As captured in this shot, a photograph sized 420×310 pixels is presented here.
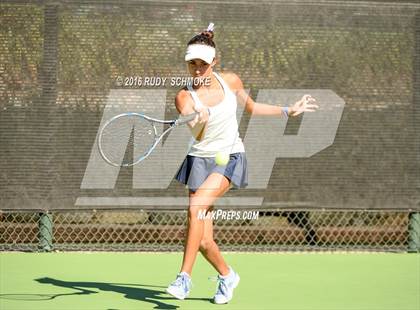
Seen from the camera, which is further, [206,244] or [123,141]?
[123,141]

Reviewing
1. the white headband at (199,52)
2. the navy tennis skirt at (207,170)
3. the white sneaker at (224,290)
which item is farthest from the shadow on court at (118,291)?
the white headband at (199,52)

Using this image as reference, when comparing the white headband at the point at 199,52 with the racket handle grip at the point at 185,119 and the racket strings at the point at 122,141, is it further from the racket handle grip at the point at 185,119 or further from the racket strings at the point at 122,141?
the racket strings at the point at 122,141

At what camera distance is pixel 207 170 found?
586 centimetres

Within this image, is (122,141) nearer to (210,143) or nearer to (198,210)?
(210,143)

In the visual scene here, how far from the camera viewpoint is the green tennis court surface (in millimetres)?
5977

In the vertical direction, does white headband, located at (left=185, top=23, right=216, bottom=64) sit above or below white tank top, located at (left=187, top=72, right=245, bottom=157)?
above

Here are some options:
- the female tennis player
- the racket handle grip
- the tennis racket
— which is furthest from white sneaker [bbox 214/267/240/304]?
the tennis racket

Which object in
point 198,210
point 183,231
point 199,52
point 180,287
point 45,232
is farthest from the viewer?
point 183,231

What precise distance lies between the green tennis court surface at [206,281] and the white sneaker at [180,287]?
20.0 inches

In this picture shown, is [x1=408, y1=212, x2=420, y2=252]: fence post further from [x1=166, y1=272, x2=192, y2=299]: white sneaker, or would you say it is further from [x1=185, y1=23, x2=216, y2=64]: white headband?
[x1=166, y1=272, x2=192, y2=299]: white sneaker

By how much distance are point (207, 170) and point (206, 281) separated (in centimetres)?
139

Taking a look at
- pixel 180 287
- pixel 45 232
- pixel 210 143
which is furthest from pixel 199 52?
pixel 45 232

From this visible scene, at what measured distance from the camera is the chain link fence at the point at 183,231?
26.9 ft

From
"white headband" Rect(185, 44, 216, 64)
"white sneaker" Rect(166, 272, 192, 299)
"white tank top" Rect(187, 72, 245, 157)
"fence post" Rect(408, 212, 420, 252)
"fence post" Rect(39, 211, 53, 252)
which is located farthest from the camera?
"fence post" Rect(408, 212, 420, 252)
